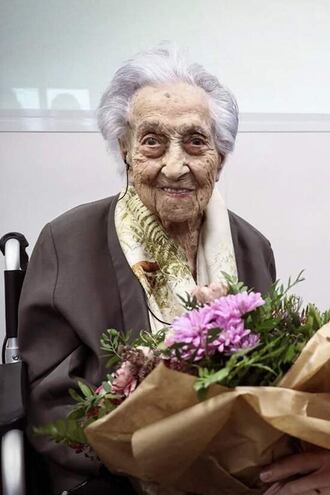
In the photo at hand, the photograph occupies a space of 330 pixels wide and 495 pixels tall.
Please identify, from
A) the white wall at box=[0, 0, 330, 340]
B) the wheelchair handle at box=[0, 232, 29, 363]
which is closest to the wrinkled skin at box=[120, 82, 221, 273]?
the wheelchair handle at box=[0, 232, 29, 363]

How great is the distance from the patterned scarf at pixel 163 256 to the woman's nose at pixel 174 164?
0.10 m

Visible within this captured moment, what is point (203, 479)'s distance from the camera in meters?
0.95

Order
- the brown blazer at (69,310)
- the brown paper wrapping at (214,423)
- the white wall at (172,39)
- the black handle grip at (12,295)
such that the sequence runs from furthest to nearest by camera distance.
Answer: the white wall at (172,39), the black handle grip at (12,295), the brown blazer at (69,310), the brown paper wrapping at (214,423)

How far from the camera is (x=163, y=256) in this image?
54.9 inches

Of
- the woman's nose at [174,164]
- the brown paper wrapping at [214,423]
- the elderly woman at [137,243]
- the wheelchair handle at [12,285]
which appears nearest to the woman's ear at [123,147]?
the elderly woman at [137,243]

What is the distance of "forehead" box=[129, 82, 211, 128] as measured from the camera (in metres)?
1.36

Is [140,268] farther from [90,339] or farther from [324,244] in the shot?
[324,244]

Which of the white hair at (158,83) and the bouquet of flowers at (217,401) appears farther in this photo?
the white hair at (158,83)

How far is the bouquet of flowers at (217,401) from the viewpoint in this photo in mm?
833

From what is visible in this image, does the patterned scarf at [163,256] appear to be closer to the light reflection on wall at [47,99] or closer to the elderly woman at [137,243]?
the elderly woman at [137,243]

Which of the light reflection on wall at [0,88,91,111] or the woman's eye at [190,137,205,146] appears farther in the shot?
the light reflection on wall at [0,88,91,111]

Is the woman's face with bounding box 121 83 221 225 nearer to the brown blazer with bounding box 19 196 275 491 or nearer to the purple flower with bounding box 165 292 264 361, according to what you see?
the brown blazer with bounding box 19 196 275 491

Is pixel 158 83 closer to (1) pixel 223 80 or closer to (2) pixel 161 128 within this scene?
(2) pixel 161 128

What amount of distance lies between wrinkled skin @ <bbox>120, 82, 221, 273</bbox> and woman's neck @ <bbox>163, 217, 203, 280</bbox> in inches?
1.2
